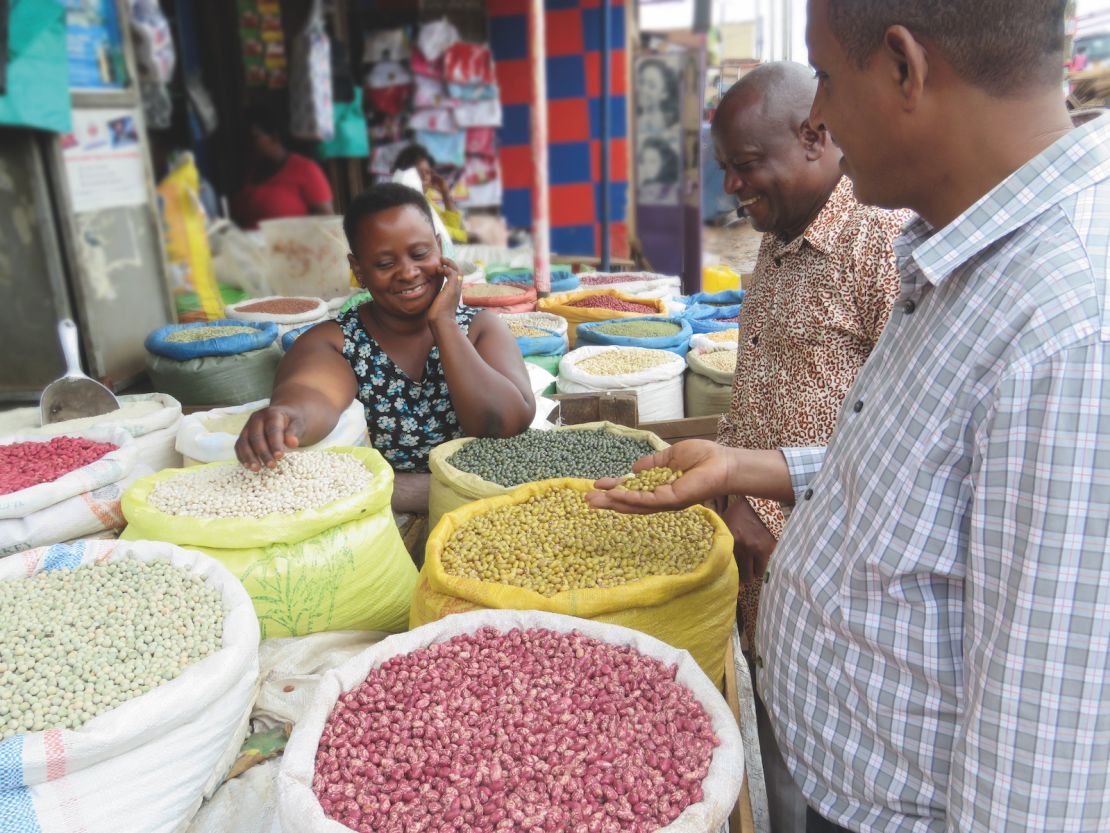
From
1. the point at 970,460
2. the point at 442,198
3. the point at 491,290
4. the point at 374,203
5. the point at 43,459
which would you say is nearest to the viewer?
the point at 970,460

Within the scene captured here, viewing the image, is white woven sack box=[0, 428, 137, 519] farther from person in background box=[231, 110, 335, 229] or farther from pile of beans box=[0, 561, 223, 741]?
person in background box=[231, 110, 335, 229]

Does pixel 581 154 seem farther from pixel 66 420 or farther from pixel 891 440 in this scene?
pixel 891 440

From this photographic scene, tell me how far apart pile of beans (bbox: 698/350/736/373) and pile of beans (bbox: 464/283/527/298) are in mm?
1217

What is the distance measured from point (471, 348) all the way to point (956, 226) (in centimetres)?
155

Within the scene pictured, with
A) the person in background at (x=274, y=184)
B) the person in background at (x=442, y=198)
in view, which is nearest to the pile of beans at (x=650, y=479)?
the person in background at (x=442, y=198)

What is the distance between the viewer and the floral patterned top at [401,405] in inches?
91.1

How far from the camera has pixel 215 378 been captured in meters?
3.28

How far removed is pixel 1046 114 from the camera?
75 cm

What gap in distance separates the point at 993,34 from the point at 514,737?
947 millimetres

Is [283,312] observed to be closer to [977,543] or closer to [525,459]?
[525,459]

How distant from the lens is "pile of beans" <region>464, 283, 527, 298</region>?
13.6ft

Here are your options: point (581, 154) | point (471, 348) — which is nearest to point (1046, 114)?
point (471, 348)

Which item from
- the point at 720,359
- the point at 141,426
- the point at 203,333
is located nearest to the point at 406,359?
the point at 141,426

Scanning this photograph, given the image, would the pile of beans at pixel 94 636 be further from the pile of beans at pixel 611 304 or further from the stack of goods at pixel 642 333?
the pile of beans at pixel 611 304
